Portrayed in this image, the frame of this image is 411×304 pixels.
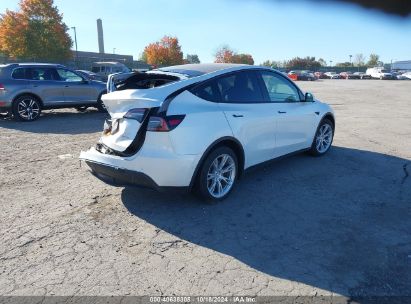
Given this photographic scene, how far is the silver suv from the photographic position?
34.2 feet

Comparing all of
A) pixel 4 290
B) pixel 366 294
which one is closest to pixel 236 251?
pixel 366 294

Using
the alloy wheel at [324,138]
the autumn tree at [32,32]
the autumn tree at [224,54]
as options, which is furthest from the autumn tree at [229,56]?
the alloy wheel at [324,138]

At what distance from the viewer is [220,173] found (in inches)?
179

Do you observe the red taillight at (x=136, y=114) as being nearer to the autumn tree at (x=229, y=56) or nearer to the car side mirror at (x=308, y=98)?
the car side mirror at (x=308, y=98)

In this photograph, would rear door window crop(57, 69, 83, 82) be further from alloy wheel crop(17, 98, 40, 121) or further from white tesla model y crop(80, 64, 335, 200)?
white tesla model y crop(80, 64, 335, 200)

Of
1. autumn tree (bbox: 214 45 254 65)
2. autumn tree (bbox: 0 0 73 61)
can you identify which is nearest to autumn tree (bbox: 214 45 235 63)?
autumn tree (bbox: 214 45 254 65)

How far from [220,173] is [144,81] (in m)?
1.55

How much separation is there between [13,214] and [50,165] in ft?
6.62

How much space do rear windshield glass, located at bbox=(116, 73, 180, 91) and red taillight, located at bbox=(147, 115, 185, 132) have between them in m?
0.81

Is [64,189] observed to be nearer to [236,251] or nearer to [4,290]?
[4,290]

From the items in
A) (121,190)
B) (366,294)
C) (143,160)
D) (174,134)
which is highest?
(174,134)

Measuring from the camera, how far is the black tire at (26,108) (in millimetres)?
10570

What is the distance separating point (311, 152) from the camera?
6605mm

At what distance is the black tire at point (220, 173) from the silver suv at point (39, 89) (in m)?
8.34
